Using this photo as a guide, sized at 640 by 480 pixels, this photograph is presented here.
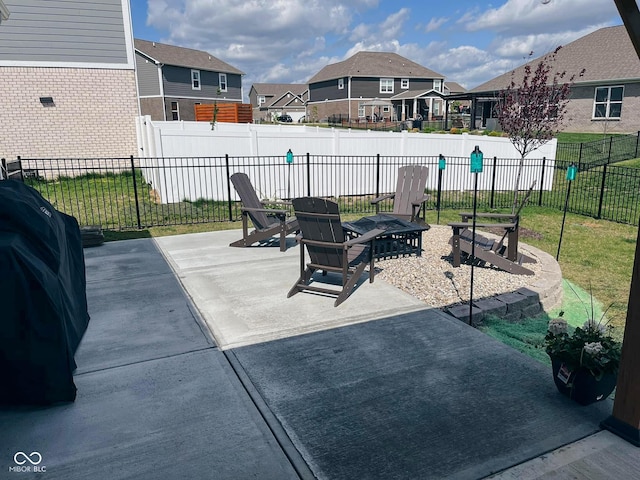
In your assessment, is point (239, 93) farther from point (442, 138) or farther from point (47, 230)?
point (47, 230)

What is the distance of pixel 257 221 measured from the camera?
26.2ft

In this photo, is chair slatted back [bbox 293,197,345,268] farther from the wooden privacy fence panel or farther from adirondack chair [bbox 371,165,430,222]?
the wooden privacy fence panel

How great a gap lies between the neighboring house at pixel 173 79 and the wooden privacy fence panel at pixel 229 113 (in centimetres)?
882

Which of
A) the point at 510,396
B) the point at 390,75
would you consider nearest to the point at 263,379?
the point at 510,396

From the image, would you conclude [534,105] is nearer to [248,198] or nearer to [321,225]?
[248,198]

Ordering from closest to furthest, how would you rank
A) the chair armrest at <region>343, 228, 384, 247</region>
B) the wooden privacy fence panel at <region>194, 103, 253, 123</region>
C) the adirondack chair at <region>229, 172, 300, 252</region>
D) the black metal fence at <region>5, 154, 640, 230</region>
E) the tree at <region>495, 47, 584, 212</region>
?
the chair armrest at <region>343, 228, 384, 247</region>, the adirondack chair at <region>229, 172, 300, 252</region>, the tree at <region>495, 47, 584, 212</region>, the black metal fence at <region>5, 154, 640, 230</region>, the wooden privacy fence panel at <region>194, 103, 253, 123</region>

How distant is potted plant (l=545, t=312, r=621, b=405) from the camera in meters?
3.25

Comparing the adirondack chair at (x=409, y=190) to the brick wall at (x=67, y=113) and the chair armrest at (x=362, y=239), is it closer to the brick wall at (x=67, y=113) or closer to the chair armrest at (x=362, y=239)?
the chair armrest at (x=362, y=239)

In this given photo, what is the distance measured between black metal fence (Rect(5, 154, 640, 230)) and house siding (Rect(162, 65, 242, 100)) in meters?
23.7

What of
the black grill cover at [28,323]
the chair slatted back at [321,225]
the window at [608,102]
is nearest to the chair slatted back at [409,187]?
the chair slatted back at [321,225]

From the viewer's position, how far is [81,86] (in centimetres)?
1609

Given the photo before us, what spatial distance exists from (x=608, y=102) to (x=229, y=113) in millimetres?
19976

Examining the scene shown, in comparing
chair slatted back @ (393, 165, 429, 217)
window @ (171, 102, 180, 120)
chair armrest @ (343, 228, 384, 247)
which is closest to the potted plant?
chair armrest @ (343, 228, 384, 247)

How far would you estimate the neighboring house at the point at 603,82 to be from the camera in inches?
888
